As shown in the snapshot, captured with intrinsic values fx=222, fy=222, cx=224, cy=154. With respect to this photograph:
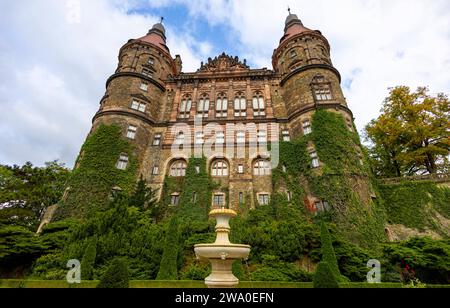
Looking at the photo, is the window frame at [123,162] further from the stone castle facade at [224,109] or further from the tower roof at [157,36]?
the tower roof at [157,36]

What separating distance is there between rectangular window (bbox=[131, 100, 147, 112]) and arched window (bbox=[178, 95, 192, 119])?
422 centimetres

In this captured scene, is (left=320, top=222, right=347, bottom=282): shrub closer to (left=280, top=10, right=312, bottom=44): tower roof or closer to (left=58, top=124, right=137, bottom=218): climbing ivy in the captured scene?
(left=58, top=124, right=137, bottom=218): climbing ivy

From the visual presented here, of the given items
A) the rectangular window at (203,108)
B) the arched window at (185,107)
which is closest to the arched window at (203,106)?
the rectangular window at (203,108)

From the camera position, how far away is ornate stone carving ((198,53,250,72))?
1242 inches

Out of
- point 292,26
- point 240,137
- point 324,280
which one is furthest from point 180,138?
point 292,26

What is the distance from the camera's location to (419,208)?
1988 centimetres

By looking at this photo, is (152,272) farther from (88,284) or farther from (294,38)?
(294,38)

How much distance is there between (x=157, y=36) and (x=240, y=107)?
19116 millimetres

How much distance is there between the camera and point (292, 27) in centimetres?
3353

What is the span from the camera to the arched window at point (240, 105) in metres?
27.1

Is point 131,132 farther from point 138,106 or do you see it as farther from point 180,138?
point 180,138

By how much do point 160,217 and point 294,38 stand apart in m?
27.6

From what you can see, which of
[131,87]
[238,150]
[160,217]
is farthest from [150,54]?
[160,217]

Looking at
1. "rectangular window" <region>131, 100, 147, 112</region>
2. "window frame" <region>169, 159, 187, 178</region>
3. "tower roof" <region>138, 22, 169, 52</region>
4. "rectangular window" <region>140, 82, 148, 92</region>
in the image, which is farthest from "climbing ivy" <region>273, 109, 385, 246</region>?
"tower roof" <region>138, 22, 169, 52</region>
